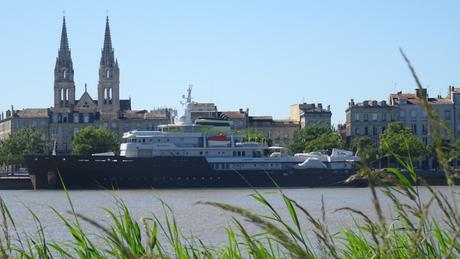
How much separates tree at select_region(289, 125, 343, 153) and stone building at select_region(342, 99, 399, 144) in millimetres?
2779

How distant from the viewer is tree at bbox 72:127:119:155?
94.7 metres

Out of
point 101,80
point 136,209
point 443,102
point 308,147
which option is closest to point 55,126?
point 101,80

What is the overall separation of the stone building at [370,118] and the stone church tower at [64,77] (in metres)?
43.3

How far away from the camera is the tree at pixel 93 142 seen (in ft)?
311

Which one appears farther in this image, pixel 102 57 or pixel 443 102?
pixel 102 57

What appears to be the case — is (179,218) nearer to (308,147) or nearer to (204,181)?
(204,181)

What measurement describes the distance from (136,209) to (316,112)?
85.4m

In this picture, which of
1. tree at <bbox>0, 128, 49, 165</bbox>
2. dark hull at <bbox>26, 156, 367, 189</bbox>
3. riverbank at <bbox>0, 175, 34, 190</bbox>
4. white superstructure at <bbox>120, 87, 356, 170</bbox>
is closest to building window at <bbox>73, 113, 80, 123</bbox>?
tree at <bbox>0, 128, 49, 165</bbox>

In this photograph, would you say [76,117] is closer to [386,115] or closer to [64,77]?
[64,77]

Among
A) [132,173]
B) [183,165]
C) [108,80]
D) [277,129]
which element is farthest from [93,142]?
[108,80]

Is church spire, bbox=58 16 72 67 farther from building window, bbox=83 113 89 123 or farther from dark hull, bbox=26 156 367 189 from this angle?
dark hull, bbox=26 156 367 189

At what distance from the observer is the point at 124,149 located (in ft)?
226

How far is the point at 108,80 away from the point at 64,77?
19.5 ft

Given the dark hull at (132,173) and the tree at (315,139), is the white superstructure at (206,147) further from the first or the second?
the tree at (315,139)
